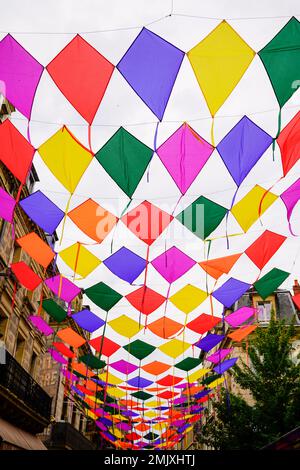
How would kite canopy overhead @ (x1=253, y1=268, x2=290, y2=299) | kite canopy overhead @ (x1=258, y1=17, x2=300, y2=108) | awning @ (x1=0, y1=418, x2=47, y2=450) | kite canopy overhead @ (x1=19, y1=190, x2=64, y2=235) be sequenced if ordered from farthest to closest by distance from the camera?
awning @ (x1=0, y1=418, x2=47, y2=450) < kite canopy overhead @ (x1=253, y1=268, x2=290, y2=299) < kite canopy overhead @ (x1=19, y1=190, x2=64, y2=235) < kite canopy overhead @ (x1=258, y1=17, x2=300, y2=108)

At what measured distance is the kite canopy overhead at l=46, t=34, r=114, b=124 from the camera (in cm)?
446

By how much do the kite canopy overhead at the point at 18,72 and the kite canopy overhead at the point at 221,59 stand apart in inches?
74.8

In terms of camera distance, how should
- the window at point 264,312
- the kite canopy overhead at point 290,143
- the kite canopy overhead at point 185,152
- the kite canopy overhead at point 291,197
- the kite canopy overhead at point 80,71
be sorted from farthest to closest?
the window at point 264,312
the kite canopy overhead at point 291,197
the kite canopy overhead at point 185,152
the kite canopy overhead at point 290,143
the kite canopy overhead at point 80,71

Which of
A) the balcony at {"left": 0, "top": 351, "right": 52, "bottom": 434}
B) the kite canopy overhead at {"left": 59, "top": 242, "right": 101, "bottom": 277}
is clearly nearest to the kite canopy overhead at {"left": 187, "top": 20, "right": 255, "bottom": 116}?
the kite canopy overhead at {"left": 59, "top": 242, "right": 101, "bottom": 277}

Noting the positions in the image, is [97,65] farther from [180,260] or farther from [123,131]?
[180,260]

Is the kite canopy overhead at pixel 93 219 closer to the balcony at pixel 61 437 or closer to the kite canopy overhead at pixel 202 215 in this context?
the kite canopy overhead at pixel 202 215

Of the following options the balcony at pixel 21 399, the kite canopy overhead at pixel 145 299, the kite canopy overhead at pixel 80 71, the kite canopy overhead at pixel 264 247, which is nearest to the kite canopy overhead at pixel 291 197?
the kite canopy overhead at pixel 264 247

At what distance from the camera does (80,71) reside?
4504 millimetres

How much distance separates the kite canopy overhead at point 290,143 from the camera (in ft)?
17.0

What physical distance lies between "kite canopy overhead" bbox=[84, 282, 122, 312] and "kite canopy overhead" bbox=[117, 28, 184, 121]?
5.17 metres

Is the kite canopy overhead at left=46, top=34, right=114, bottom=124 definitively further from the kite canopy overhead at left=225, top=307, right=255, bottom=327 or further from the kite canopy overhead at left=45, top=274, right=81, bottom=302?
the kite canopy overhead at left=225, top=307, right=255, bottom=327

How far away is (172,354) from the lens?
37.3 feet

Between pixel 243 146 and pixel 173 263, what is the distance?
3317 millimetres
